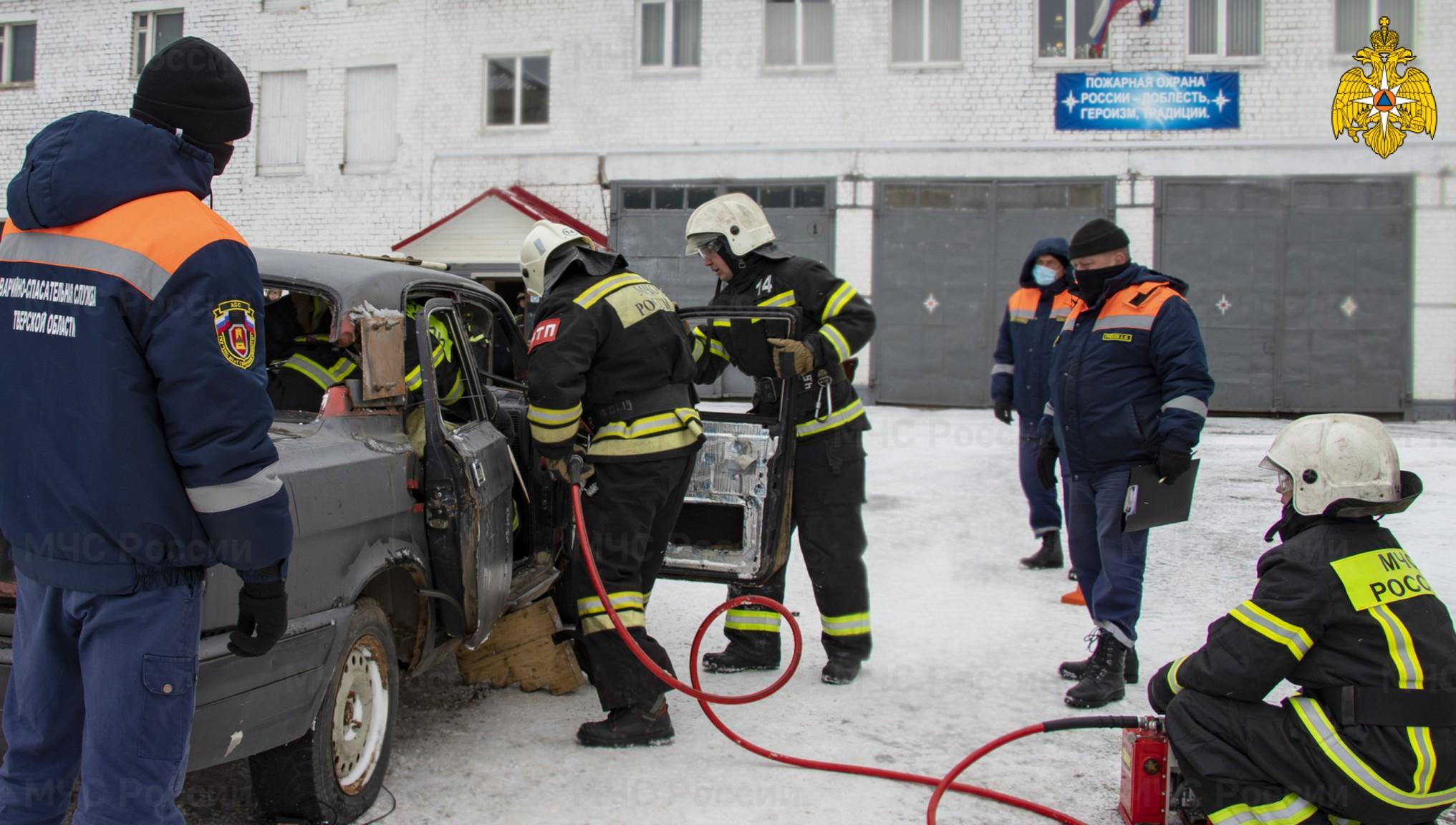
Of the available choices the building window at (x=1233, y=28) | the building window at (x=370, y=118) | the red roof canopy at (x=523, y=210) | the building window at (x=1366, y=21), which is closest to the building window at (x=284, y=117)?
the building window at (x=370, y=118)

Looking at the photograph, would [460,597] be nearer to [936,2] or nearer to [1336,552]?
[1336,552]

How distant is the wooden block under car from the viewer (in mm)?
4496

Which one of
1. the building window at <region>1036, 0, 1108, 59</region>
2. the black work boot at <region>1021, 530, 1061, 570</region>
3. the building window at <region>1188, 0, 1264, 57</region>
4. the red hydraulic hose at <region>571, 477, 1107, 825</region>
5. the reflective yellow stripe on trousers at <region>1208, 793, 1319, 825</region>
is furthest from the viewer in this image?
the building window at <region>1036, 0, 1108, 59</region>

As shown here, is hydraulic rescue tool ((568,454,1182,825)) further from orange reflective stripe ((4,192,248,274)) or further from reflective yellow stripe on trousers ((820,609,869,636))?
orange reflective stripe ((4,192,248,274))

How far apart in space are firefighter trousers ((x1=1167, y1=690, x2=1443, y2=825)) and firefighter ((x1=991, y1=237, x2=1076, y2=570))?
4.00m

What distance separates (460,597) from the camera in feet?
12.1

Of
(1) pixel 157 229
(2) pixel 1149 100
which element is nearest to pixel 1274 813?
(1) pixel 157 229

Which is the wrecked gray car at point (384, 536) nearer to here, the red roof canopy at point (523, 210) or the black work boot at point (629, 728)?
the black work boot at point (629, 728)

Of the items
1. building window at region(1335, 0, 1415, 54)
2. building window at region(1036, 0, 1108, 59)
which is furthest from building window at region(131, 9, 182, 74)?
building window at region(1335, 0, 1415, 54)

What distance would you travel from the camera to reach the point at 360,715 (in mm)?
3369

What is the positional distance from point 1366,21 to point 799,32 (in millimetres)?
7506

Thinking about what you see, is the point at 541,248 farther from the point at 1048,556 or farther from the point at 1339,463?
the point at 1048,556

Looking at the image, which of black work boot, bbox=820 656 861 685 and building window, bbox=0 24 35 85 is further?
building window, bbox=0 24 35 85

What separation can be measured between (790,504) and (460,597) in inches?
66.5
